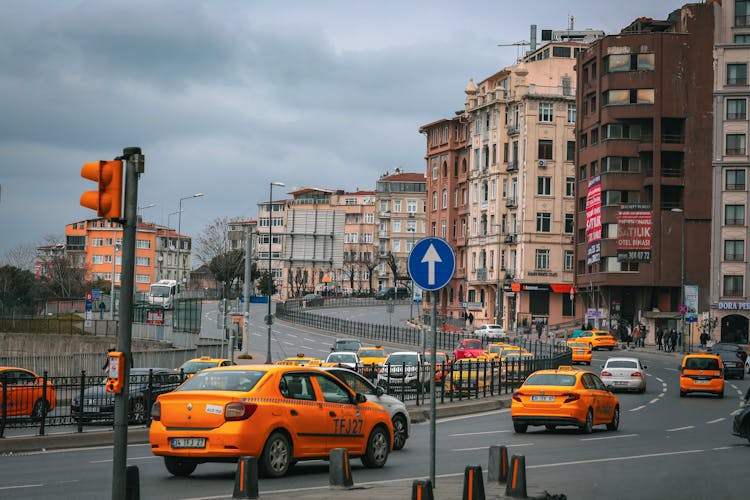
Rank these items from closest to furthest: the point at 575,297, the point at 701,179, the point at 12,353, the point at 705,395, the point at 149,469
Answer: the point at 149,469, the point at 705,395, the point at 12,353, the point at 701,179, the point at 575,297

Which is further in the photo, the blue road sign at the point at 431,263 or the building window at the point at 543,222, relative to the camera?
the building window at the point at 543,222

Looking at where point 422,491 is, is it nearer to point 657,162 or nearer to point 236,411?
point 236,411

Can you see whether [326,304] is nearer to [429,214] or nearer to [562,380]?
[429,214]

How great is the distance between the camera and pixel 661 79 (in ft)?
320

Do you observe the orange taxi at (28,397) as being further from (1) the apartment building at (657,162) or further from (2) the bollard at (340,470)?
(1) the apartment building at (657,162)

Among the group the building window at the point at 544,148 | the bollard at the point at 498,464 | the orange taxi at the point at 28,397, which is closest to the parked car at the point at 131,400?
the orange taxi at the point at 28,397

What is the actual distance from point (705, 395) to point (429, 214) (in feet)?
293

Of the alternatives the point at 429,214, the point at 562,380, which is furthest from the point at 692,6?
the point at 562,380

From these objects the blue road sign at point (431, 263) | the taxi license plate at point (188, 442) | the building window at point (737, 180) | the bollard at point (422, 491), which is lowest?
the taxi license plate at point (188, 442)

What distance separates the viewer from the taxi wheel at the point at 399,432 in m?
22.1

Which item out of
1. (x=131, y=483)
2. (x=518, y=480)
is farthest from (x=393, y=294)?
(x=131, y=483)

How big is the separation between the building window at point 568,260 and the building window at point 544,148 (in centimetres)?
885

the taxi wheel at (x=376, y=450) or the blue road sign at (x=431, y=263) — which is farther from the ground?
the blue road sign at (x=431, y=263)

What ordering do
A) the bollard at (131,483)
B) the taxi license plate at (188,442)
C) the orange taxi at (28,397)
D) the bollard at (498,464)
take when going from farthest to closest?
the orange taxi at (28,397) → the taxi license plate at (188,442) → the bollard at (498,464) → the bollard at (131,483)
